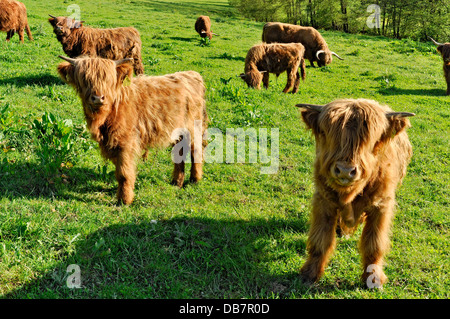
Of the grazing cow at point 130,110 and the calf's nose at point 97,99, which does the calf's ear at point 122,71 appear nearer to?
the grazing cow at point 130,110

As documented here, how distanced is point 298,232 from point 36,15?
1882cm

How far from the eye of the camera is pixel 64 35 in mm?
8320

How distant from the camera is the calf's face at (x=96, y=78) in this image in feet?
12.1

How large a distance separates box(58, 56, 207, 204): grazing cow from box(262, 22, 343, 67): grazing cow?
379 inches

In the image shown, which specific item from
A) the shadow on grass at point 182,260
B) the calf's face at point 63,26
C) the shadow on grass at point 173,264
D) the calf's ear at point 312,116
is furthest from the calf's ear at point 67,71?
the calf's face at point 63,26

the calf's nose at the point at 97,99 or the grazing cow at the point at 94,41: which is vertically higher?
the grazing cow at the point at 94,41

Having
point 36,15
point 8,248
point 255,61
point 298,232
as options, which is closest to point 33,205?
point 8,248

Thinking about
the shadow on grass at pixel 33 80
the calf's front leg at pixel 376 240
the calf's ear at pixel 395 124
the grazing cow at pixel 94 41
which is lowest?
the calf's front leg at pixel 376 240

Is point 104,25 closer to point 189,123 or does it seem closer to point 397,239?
point 189,123

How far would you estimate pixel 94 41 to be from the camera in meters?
8.68

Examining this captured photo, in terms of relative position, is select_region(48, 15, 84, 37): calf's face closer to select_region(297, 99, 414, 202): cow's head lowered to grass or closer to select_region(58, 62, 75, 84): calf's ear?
select_region(58, 62, 75, 84): calf's ear

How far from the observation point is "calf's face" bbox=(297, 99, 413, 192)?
7.92ft

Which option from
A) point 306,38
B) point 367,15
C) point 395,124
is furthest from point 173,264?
point 367,15

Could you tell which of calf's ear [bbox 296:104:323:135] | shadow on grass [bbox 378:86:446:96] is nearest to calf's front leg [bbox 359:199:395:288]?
calf's ear [bbox 296:104:323:135]
